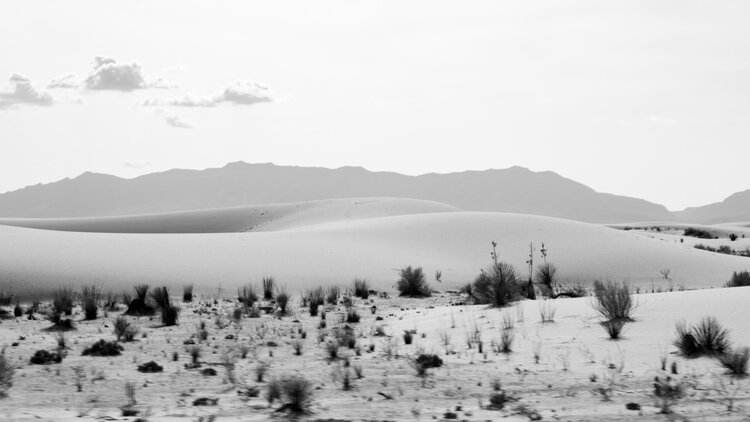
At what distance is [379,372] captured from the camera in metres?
11.0

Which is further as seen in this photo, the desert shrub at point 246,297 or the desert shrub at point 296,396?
the desert shrub at point 246,297

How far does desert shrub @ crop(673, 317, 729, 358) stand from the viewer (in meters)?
11.0

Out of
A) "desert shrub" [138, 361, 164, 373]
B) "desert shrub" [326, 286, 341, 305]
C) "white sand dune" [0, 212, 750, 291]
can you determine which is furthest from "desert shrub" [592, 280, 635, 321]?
"white sand dune" [0, 212, 750, 291]

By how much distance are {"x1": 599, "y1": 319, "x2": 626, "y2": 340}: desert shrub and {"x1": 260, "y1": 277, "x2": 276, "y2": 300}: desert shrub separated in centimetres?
1041

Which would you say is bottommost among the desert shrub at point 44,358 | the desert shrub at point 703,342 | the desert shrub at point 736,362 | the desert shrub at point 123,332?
→ the desert shrub at point 736,362

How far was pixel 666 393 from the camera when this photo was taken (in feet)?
30.7

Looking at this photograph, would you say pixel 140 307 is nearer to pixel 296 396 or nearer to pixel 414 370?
pixel 414 370

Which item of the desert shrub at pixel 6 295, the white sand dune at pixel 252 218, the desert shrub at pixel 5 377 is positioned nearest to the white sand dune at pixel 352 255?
the desert shrub at pixel 6 295

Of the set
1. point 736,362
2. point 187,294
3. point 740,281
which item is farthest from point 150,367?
point 740,281

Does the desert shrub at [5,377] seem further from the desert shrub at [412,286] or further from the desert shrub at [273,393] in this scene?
the desert shrub at [412,286]

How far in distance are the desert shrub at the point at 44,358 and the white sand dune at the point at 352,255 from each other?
991 centimetres

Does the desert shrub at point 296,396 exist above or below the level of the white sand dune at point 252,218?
below

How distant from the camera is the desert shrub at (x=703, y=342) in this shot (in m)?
11.0

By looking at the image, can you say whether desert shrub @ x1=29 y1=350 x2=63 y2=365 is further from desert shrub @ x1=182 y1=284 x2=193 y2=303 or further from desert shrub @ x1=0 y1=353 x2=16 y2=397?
desert shrub @ x1=182 y1=284 x2=193 y2=303
